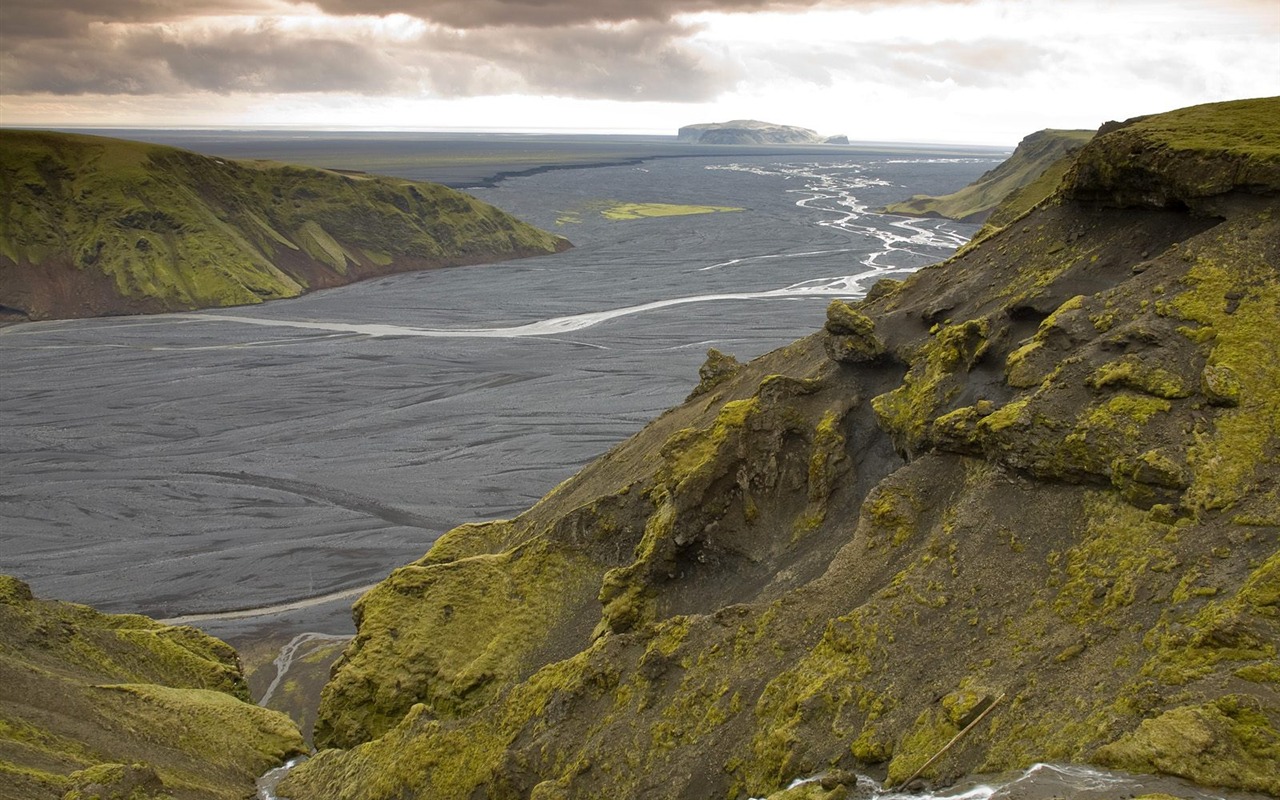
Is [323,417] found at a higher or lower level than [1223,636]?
lower

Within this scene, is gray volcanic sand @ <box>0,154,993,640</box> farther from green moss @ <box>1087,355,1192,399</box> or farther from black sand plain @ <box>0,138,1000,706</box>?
green moss @ <box>1087,355,1192,399</box>

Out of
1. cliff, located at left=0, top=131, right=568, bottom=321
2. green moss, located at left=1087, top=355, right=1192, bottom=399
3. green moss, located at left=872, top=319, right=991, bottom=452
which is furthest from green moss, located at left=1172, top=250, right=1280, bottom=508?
cliff, located at left=0, top=131, right=568, bottom=321

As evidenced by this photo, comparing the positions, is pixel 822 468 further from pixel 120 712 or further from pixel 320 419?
pixel 320 419

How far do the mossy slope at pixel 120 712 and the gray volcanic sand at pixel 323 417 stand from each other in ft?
21.8

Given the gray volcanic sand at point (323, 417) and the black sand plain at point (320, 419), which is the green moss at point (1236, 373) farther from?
the gray volcanic sand at point (323, 417)

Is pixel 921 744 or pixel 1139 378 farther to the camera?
pixel 1139 378

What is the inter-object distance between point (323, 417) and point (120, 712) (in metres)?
43.8

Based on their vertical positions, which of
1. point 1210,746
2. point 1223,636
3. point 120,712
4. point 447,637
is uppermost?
point 1223,636

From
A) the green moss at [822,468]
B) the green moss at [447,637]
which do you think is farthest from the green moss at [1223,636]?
the green moss at [447,637]

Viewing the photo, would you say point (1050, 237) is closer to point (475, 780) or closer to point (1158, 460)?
point (1158, 460)

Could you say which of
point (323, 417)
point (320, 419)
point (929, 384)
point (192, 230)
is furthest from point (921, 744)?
point (192, 230)

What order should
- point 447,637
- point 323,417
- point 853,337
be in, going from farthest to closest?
point 323,417
point 447,637
point 853,337

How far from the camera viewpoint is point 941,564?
866 inches

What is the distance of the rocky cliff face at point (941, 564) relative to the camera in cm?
1775
